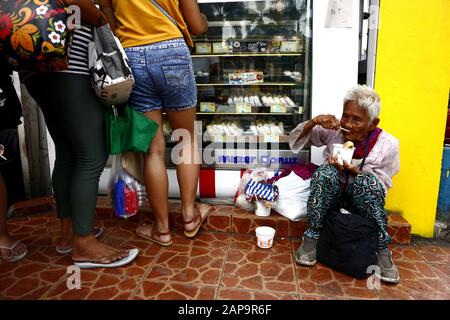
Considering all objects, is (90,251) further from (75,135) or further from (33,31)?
(33,31)

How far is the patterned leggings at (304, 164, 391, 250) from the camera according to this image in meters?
2.02

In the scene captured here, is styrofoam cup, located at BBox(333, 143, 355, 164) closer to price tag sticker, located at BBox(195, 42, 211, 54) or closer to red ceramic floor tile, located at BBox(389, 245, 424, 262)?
red ceramic floor tile, located at BBox(389, 245, 424, 262)

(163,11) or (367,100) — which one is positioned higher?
(163,11)

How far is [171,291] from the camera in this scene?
186 cm

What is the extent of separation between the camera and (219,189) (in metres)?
2.95

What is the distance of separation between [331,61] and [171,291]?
2.09 m

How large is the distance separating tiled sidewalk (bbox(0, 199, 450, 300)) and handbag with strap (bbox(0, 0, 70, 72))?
1.24 meters

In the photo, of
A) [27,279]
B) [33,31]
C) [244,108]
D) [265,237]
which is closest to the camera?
[33,31]

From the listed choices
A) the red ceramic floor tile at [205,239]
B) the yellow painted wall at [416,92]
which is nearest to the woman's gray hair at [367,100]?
the yellow painted wall at [416,92]

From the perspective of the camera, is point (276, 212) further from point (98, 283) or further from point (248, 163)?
point (98, 283)

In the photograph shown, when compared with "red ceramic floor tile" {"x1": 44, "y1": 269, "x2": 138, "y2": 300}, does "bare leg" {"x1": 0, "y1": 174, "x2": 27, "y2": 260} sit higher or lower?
higher

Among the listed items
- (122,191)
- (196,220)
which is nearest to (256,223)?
(196,220)

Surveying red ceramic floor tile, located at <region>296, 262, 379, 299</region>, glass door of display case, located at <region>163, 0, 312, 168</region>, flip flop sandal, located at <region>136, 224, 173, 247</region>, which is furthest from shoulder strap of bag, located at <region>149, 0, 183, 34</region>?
red ceramic floor tile, located at <region>296, 262, 379, 299</region>
